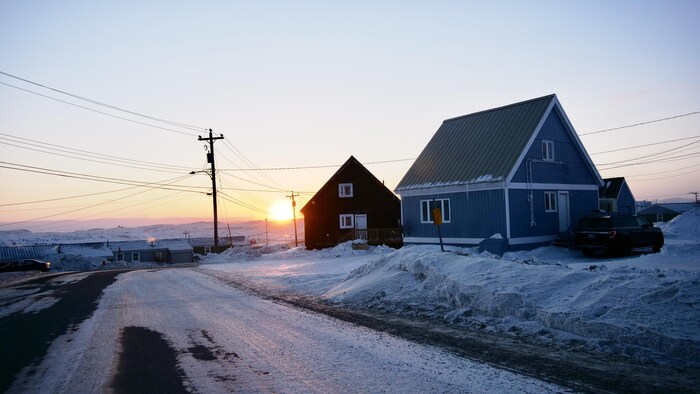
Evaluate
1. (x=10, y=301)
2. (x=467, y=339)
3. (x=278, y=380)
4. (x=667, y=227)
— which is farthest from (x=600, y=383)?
(x=667, y=227)

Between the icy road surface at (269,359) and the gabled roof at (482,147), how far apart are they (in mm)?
16018

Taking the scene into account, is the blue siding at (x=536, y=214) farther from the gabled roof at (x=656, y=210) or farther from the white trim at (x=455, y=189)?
the gabled roof at (x=656, y=210)

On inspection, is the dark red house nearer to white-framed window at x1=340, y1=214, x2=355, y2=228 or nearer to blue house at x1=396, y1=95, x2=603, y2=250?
white-framed window at x1=340, y1=214, x2=355, y2=228

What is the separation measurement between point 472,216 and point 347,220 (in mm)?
20227

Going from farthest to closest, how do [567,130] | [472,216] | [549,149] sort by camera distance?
[567,130] → [549,149] → [472,216]

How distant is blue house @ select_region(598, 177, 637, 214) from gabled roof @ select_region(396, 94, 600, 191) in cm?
1634

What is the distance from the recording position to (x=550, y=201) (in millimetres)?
25938

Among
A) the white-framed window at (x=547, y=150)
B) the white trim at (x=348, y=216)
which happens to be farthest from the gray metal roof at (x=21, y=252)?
the white-framed window at (x=547, y=150)

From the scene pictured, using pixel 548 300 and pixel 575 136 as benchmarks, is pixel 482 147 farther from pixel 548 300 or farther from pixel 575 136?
pixel 548 300

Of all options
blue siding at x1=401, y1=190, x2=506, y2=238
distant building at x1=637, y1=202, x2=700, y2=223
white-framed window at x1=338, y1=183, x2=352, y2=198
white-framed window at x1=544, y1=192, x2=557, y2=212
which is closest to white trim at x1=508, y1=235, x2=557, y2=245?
blue siding at x1=401, y1=190, x2=506, y2=238

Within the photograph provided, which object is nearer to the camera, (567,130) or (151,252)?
(567,130)

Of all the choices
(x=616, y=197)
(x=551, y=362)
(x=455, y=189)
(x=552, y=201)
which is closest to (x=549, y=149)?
(x=552, y=201)

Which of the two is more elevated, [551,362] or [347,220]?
[347,220]

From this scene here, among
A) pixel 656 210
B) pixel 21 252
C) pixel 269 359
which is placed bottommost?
pixel 21 252
